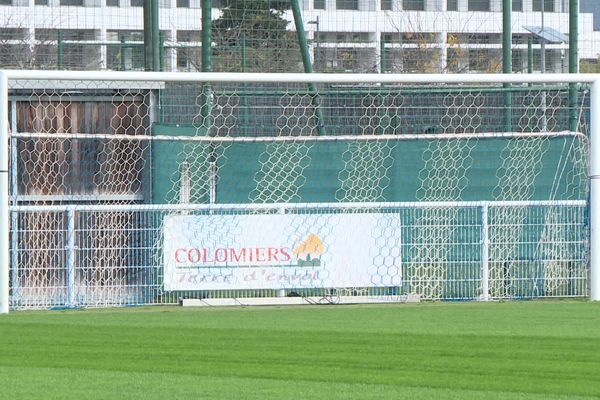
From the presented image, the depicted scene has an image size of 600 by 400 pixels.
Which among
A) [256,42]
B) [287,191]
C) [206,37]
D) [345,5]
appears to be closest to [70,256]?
[287,191]

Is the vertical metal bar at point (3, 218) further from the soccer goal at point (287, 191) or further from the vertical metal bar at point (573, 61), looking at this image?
the vertical metal bar at point (573, 61)

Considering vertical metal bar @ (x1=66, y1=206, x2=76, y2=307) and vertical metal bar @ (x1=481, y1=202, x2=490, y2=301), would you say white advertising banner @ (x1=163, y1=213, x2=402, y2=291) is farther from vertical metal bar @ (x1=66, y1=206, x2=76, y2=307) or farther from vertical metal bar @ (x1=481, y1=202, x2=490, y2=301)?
vertical metal bar @ (x1=481, y1=202, x2=490, y2=301)

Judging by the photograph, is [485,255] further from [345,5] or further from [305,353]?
[345,5]

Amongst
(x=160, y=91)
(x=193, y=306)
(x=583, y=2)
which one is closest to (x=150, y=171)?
(x=160, y=91)

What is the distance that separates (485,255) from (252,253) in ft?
7.84

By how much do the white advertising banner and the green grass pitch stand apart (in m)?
0.66

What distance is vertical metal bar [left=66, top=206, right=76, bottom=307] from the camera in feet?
38.7

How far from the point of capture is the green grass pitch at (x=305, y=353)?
6504 mm

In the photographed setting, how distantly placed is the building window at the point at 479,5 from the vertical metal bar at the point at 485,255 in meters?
29.7

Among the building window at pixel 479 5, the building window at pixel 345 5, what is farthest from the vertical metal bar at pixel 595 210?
the building window at pixel 479 5

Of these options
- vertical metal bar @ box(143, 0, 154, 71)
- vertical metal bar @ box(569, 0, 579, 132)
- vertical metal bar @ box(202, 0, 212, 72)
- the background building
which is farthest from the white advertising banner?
the background building

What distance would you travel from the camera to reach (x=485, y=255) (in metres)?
12.3

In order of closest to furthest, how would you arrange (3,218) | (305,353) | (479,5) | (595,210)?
(305,353) < (3,218) < (595,210) < (479,5)

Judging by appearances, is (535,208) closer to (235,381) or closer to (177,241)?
(177,241)
